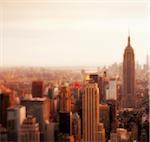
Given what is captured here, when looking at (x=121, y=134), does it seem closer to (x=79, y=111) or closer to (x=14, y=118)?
(x=79, y=111)

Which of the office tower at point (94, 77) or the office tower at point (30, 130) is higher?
the office tower at point (94, 77)

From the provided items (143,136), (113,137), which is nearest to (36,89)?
(113,137)

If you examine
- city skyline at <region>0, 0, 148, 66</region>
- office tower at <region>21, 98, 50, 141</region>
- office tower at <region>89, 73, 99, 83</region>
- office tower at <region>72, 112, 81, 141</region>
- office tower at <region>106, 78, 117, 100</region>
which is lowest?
office tower at <region>72, 112, 81, 141</region>

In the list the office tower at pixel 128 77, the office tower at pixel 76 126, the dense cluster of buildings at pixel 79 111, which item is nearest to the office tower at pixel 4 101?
the dense cluster of buildings at pixel 79 111

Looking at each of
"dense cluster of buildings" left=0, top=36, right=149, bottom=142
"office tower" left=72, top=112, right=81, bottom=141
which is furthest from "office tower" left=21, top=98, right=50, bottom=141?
"office tower" left=72, top=112, right=81, bottom=141

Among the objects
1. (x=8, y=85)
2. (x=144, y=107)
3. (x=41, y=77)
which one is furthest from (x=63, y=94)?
(x=144, y=107)

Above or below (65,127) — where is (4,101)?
above

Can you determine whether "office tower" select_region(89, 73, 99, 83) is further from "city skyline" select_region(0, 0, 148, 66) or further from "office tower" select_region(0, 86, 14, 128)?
"office tower" select_region(0, 86, 14, 128)

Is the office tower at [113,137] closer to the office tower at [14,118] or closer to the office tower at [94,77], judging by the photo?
the office tower at [94,77]
